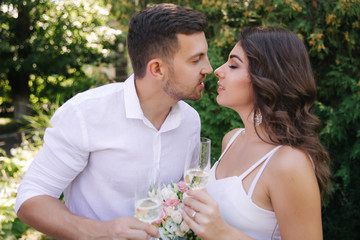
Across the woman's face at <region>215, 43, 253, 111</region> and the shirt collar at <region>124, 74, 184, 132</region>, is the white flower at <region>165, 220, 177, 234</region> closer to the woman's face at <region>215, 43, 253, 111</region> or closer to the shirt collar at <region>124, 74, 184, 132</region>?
the shirt collar at <region>124, 74, 184, 132</region>

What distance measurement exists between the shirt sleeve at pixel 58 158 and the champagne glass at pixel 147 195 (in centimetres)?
72

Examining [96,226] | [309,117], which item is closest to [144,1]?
[309,117]

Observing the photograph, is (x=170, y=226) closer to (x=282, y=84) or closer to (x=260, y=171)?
(x=260, y=171)

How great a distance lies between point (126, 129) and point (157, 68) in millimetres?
524

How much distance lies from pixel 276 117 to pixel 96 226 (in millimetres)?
1433

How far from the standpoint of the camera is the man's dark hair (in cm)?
238

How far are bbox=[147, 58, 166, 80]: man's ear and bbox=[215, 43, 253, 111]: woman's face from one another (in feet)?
1.38

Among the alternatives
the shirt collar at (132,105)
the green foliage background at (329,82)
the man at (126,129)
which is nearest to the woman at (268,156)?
the man at (126,129)

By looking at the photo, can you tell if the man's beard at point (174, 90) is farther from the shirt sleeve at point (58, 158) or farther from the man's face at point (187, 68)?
the shirt sleeve at point (58, 158)

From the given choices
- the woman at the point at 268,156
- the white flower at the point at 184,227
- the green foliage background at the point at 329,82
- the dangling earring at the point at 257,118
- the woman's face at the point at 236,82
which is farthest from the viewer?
the green foliage background at the point at 329,82

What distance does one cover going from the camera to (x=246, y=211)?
83.4 inches

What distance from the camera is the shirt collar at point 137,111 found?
2.40 metres

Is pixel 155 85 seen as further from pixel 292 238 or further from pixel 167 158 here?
pixel 292 238

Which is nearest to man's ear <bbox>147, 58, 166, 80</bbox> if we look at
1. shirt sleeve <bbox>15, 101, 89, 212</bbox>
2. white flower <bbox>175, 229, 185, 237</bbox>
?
shirt sleeve <bbox>15, 101, 89, 212</bbox>
